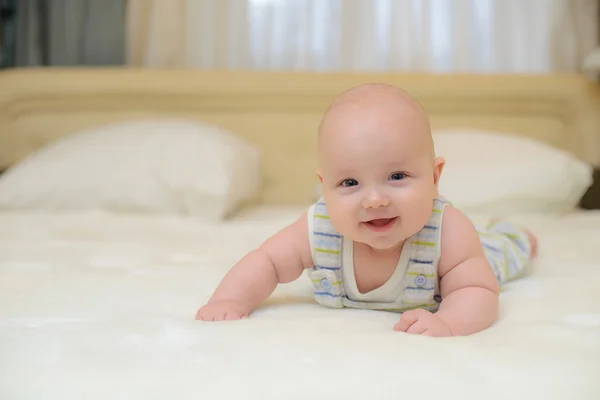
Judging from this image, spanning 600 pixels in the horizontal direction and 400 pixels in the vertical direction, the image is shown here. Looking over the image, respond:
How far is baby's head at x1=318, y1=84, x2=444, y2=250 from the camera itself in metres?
0.82

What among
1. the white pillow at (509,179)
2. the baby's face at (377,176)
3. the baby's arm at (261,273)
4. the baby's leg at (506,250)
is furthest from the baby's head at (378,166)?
the white pillow at (509,179)

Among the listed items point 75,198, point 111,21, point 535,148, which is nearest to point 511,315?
point 535,148

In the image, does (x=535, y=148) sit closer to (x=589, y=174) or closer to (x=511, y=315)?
(x=589, y=174)

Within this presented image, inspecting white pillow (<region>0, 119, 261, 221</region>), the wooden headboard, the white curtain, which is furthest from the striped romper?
the white curtain

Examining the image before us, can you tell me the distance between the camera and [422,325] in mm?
807

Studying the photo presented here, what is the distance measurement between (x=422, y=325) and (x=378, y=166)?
20cm

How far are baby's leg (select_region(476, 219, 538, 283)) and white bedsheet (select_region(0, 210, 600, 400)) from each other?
0.11 ft

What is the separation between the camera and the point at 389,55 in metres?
2.52

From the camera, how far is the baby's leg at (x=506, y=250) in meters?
1.10

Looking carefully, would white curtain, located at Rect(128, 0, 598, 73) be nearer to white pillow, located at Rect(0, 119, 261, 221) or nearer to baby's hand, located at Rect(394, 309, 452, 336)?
white pillow, located at Rect(0, 119, 261, 221)

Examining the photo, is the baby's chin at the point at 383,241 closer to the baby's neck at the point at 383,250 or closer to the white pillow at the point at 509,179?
the baby's neck at the point at 383,250

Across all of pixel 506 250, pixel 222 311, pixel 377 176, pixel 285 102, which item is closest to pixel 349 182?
pixel 377 176

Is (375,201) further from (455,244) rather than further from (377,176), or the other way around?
(455,244)

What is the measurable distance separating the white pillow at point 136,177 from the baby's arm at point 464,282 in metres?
0.99
